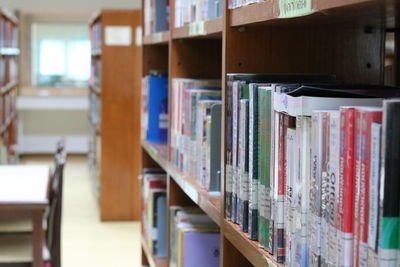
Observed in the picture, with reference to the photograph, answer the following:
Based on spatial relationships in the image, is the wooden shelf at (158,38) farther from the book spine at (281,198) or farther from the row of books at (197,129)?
the book spine at (281,198)

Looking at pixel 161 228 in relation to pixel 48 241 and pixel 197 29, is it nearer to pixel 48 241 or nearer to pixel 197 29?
pixel 48 241

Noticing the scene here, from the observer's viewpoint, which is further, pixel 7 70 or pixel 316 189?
pixel 7 70

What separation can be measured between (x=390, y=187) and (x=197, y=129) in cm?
142

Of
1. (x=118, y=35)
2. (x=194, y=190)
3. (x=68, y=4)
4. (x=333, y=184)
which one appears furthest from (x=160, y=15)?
(x=68, y=4)

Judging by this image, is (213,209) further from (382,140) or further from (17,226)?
(17,226)

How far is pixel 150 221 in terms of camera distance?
3.17 m

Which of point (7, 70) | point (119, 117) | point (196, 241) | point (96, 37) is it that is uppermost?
point (96, 37)

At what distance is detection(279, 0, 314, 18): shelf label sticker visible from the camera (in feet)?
3.93

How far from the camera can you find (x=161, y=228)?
10.2 ft

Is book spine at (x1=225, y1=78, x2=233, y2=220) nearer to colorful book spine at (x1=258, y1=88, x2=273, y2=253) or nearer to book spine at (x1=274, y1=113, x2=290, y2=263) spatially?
colorful book spine at (x1=258, y1=88, x2=273, y2=253)

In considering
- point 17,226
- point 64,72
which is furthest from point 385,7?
point 64,72

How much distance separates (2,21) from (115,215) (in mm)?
2655

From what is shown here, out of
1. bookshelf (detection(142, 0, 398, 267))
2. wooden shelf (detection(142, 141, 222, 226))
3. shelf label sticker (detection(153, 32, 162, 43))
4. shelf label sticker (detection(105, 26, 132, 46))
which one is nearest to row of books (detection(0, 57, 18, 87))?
shelf label sticker (detection(105, 26, 132, 46))

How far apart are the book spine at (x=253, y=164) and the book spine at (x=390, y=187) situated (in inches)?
22.4
